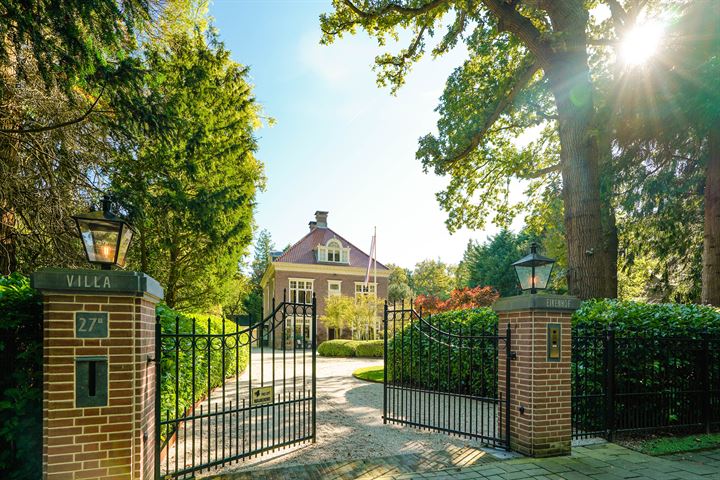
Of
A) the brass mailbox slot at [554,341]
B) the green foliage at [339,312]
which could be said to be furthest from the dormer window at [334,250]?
the brass mailbox slot at [554,341]

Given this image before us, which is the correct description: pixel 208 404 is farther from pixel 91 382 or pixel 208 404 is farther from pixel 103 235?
pixel 103 235

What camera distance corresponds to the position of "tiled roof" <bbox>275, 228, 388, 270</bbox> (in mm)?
33719

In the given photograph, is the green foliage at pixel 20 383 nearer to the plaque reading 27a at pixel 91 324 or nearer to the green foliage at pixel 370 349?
the plaque reading 27a at pixel 91 324

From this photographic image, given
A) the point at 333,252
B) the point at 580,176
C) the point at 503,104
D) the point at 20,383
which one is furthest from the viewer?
the point at 333,252

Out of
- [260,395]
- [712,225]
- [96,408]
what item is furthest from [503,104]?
[96,408]

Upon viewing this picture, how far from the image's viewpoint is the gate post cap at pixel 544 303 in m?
5.06

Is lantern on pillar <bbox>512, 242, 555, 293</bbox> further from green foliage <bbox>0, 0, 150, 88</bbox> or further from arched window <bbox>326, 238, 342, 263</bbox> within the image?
arched window <bbox>326, 238, 342, 263</bbox>

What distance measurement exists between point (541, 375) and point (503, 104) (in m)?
9.01

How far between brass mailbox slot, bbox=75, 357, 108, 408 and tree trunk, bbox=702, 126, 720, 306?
41.6 feet

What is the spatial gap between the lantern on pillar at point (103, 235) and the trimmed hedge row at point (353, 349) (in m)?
17.2

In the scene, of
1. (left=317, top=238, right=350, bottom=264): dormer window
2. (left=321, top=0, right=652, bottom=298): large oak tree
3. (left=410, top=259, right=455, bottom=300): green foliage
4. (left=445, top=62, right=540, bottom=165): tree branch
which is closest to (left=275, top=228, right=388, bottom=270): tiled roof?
(left=317, top=238, right=350, bottom=264): dormer window

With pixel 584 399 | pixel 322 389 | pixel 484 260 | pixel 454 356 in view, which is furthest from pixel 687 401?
pixel 484 260

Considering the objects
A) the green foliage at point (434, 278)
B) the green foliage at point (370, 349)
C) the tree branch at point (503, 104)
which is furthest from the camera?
the green foliage at point (434, 278)

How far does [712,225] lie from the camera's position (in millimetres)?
10391
